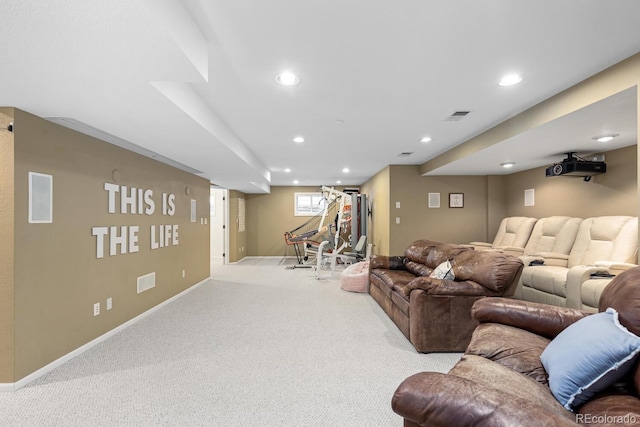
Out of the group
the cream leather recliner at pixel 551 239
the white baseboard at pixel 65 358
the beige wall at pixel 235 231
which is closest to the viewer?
the white baseboard at pixel 65 358

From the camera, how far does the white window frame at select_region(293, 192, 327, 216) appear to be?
9.95 metres

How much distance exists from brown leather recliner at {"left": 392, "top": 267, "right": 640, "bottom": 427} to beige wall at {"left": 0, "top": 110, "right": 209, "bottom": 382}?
9.43ft

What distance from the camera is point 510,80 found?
2506 millimetres

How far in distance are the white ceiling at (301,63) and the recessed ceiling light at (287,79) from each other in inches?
2.5

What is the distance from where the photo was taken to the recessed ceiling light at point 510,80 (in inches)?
96.0

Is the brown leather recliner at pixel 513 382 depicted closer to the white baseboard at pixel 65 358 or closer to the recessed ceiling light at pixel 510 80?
the recessed ceiling light at pixel 510 80

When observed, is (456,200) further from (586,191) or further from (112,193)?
(112,193)

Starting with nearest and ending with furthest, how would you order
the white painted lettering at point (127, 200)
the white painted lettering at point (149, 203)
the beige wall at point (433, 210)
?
the white painted lettering at point (127, 200) → the white painted lettering at point (149, 203) → the beige wall at point (433, 210)

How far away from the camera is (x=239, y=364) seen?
2607 mm

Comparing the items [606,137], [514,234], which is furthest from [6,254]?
[514,234]

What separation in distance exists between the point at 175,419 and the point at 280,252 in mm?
8075

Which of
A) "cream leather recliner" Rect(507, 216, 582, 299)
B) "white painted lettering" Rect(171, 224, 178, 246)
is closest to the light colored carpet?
"white painted lettering" Rect(171, 224, 178, 246)

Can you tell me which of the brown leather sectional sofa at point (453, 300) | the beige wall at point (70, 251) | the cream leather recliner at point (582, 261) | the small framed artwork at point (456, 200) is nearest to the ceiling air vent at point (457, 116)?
the brown leather sectional sofa at point (453, 300)

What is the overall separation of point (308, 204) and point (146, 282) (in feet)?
21.0
